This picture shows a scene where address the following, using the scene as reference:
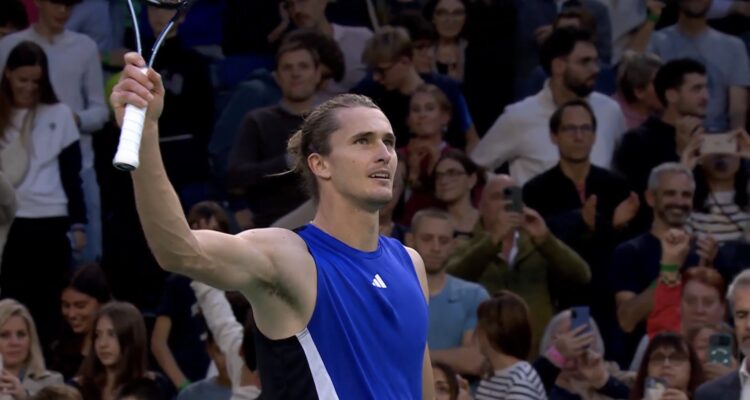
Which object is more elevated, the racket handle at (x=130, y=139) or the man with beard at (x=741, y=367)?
the racket handle at (x=130, y=139)

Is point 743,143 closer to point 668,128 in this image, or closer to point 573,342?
point 668,128

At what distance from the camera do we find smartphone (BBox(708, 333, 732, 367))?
9.09 metres

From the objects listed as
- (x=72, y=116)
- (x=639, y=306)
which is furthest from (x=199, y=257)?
(x=72, y=116)

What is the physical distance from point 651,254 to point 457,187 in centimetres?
130

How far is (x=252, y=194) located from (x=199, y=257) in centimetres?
606

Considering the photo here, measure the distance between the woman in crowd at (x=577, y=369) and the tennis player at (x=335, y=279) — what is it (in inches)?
133

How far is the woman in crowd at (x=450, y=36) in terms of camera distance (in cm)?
1288

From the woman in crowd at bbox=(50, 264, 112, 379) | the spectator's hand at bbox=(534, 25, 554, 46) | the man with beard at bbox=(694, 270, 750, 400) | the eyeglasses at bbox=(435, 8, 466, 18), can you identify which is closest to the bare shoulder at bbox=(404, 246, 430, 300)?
the man with beard at bbox=(694, 270, 750, 400)

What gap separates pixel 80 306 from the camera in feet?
35.0

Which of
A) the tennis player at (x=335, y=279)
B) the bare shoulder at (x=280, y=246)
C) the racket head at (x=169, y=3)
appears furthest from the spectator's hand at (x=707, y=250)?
the racket head at (x=169, y=3)

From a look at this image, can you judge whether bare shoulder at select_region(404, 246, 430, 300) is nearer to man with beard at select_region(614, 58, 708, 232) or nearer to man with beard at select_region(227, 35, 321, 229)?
man with beard at select_region(227, 35, 321, 229)

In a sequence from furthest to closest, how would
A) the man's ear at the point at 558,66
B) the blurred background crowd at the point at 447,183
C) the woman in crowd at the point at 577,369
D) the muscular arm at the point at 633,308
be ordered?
the man's ear at the point at 558,66
the muscular arm at the point at 633,308
the blurred background crowd at the point at 447,183
the woman in crowd at the point at 577,369

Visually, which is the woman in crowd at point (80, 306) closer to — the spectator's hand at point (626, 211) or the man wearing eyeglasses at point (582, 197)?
the man wearing eyeglasses at point (582, 197)

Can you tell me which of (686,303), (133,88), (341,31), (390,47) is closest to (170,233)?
(133,88)
